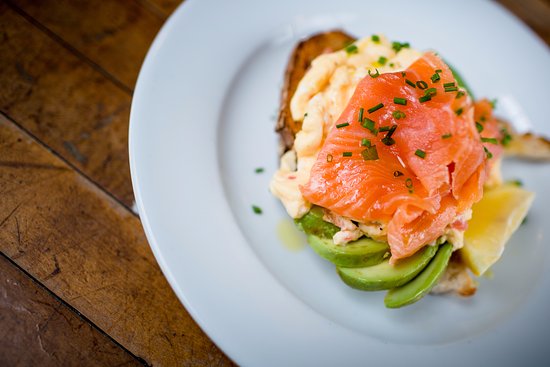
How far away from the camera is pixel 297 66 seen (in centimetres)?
325

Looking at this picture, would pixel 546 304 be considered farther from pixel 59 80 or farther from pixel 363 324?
pixel 59 80

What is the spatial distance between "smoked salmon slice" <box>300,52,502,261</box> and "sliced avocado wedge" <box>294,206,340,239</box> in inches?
5.4

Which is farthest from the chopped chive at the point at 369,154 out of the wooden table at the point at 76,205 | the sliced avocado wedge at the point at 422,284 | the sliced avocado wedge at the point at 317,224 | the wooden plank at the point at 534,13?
the wooden plank at the point at 534,13

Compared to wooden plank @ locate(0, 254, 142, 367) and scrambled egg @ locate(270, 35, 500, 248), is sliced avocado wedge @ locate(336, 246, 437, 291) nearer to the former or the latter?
scrambled egg @ locate(270, 35, 500, 248)

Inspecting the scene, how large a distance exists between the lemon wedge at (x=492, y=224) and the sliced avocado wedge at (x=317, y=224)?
87cm

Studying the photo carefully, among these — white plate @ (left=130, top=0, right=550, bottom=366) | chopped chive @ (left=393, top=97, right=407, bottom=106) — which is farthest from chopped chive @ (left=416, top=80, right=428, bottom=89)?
white plate @ (left=130, top=0, right=550, bottom=366)

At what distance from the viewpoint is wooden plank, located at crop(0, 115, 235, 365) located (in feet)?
8.60

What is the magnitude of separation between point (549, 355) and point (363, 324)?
1.15 metres

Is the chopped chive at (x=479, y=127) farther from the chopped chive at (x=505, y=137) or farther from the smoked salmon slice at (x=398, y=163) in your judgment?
the chopped chive at (x=505, y=137)

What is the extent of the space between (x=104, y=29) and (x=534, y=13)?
3.53m

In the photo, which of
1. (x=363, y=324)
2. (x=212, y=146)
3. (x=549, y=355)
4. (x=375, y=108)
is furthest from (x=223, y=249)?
(x=549, y=355)

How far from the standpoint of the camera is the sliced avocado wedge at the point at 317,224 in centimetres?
280

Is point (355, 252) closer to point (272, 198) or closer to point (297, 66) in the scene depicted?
point (272, 198)

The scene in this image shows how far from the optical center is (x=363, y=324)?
2949 mm
